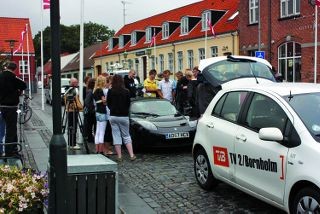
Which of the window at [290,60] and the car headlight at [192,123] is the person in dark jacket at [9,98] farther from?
the window at [290,60]

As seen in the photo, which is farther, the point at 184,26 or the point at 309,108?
the point at 184,26

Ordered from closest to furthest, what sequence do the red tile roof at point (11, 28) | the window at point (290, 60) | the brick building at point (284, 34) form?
the brick building at point (284, 34) → the window at point (290, 60) → the red tile roof at point (11, 28)

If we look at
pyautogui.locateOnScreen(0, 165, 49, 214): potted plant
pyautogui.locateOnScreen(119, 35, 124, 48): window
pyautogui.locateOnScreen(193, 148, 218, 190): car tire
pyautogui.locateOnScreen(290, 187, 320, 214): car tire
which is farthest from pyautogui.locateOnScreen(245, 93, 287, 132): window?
pyautogui.locateOnScreen(119, 35, 124, 48): window

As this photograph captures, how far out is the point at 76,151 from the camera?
11562mm

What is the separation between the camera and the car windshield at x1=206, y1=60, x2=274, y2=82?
10.7 m

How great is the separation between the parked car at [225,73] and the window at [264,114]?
13.9 ft

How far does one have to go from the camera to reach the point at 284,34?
2886 centimetres

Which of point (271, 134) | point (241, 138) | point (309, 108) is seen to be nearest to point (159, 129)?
point (241, 138)

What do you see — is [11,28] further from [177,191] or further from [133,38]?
[177,191]

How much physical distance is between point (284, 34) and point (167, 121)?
63.0 feet

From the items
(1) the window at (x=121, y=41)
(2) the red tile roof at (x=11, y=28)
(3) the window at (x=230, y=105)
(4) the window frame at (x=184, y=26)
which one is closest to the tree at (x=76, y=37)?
(2) the red tile roof at (x=11, y=28)

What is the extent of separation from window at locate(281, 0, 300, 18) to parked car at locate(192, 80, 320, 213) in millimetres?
22599

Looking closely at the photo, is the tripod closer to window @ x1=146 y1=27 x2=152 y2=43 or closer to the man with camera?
the man with camera

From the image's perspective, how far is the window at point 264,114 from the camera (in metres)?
5.60
